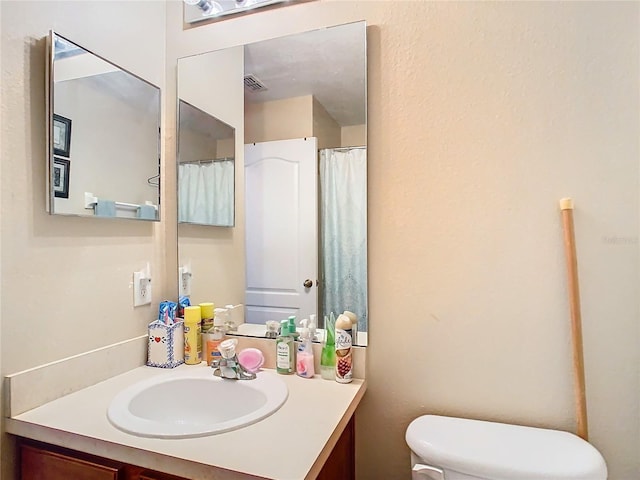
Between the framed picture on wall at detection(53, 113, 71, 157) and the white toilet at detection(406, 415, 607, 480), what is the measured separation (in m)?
1.26

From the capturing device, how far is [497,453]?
0.88 meters

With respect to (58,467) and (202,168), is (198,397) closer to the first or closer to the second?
(58,467)

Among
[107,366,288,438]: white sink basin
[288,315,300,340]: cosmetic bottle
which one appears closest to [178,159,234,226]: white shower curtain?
[288,315,300,340]: cosmetic bottle

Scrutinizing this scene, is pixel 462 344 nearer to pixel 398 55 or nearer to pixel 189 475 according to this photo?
pixel 189 475

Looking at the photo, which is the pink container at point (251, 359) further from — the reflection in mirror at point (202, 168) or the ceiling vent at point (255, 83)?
the ceiling vent at point (255, 83)

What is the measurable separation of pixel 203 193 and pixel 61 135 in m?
0.51

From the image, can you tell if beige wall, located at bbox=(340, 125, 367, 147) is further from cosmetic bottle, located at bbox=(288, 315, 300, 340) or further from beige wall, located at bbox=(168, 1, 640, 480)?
cosmetic bottle, located at bbox=(288, 315, 300, 340)

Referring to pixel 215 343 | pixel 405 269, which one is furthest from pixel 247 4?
pixel 215 343

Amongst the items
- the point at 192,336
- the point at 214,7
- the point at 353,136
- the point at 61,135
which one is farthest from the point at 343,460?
the point at 214,7

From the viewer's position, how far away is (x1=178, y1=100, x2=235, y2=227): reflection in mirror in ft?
4.66

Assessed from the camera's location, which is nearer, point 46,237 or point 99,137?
point 46,237

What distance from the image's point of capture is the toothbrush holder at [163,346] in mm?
1270

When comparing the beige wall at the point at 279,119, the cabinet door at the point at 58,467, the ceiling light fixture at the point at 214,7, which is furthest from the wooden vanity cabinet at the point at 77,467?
the ceiling light fixture at the point at 214,7

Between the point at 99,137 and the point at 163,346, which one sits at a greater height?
the point at 99,137
